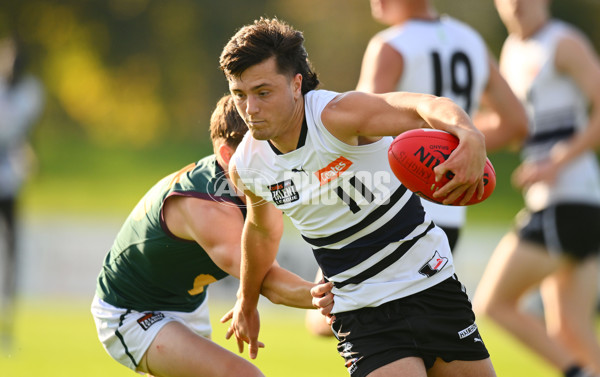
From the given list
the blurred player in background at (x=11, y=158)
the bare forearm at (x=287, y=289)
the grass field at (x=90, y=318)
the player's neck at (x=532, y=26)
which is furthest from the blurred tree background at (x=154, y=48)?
the bare forearm at (x=287, y=289)

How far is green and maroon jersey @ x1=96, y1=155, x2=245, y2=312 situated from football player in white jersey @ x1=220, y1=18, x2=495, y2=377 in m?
0.35

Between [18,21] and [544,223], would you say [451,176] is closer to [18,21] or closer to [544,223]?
[544,223]

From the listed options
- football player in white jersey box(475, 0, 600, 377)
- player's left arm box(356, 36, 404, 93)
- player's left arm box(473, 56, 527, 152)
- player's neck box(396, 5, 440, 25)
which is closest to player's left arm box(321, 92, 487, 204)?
player's left arm box(356, 36, 404, 93)

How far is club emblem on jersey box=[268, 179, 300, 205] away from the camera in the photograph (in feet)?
11.6

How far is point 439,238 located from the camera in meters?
3.66

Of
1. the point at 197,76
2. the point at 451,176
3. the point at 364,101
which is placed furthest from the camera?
the point at 197,76

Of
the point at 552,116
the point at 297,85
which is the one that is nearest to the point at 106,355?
the point at 552,116

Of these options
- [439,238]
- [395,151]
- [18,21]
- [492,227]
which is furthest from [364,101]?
[18,21]

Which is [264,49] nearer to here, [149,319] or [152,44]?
[149,319]

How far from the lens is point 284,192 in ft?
11.7

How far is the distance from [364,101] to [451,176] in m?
0.45

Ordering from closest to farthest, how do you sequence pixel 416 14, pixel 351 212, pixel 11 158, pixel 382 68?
pixel 351 212, pixel 382 68, pixel 416 14, pixel 11 158

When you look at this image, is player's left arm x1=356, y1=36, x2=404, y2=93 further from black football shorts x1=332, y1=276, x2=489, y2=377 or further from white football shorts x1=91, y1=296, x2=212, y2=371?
white football shorts x1=91, y1=296, x2=212, y2=371

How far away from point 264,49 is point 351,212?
0.73 m
